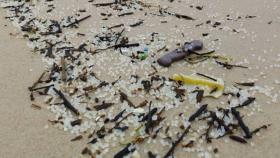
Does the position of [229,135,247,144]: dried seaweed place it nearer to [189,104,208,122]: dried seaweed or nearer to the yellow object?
[189,104,208,122]: dried seaweed

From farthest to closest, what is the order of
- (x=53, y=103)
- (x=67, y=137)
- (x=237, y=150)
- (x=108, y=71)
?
(x=108, y=71), (x=53, y=103), (x=67, y=137), (x=237, y=150)

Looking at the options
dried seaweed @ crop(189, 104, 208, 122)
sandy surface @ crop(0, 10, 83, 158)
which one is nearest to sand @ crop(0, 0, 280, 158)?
sandy surface @ crop(0, 10, 83, 158)

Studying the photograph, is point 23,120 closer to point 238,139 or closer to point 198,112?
point 198,112

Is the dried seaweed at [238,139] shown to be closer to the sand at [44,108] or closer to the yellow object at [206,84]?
the sand at [44,108]

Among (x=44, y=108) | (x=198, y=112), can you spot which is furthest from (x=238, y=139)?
(x=44, y=108)

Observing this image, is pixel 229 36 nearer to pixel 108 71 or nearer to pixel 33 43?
pixel 108 71

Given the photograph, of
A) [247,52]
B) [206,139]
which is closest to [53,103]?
[206,139]

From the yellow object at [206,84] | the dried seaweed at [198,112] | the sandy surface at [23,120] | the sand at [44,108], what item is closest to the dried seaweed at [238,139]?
the sand at [44,108]
